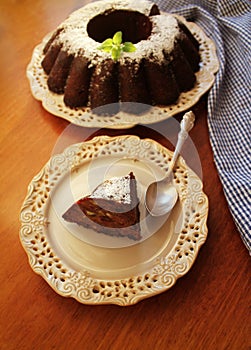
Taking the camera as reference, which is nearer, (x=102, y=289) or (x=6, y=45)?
(x=102, y=289)

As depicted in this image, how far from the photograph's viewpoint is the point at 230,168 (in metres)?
0.94

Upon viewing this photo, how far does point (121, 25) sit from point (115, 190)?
510 mm

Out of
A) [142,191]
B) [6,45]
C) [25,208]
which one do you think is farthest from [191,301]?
[6,45]

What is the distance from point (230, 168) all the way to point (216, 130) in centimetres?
11

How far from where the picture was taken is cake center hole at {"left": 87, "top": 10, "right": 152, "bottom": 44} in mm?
1083

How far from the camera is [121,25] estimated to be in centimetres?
111

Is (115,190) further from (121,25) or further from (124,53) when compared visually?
(121,25)

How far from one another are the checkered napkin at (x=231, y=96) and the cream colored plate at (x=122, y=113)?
28 mm

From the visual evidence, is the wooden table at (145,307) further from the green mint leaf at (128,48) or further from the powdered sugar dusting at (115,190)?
the green mint leaf at (128,48)

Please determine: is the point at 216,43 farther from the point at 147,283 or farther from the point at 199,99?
the point at 147,283

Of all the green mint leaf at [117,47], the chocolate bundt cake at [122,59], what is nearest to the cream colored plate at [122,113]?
the chocolate bundt cake at [122,59]

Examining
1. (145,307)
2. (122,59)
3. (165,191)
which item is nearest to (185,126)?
(165,191)

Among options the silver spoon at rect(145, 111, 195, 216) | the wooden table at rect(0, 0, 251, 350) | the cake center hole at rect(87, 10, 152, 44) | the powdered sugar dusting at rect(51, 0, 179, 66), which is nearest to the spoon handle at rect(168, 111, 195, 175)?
the silver spoon at rect(145, 111, 195, 216)

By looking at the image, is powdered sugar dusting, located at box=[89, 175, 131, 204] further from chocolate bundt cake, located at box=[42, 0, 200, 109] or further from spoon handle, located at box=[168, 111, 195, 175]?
chocolate bundt cake, located at box=[42, 0, 200, 109]
